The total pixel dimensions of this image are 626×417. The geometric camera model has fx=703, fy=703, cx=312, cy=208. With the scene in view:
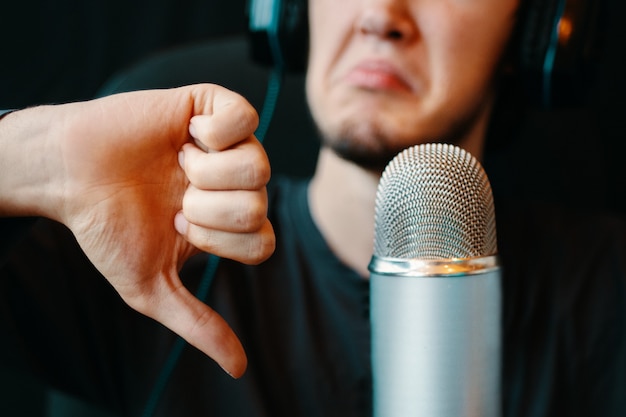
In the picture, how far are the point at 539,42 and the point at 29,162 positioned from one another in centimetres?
68

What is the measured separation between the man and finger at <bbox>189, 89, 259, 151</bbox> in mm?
351

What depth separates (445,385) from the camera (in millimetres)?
428

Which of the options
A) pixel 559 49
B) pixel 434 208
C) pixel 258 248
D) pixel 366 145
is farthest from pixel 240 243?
pixel 559 49

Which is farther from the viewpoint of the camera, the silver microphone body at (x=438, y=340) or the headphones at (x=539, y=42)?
the headphones at (x=539, y=42)

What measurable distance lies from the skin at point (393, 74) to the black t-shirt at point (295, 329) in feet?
0.32

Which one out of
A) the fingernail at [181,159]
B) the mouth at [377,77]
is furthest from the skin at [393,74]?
the fingernail at [181,159]

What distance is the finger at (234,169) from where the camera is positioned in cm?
56

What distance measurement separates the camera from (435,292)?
0.43m

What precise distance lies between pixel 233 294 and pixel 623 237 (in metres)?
0.61

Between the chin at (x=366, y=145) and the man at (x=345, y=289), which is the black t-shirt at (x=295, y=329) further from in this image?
the chin at (x=366, y=145)

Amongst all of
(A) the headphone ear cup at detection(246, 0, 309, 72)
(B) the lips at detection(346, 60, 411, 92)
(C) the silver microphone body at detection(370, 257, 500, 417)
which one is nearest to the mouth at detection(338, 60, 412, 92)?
(B) the lips at detection(346, 60, 411, 92)

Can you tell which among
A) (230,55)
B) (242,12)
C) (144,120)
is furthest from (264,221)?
(242,12)

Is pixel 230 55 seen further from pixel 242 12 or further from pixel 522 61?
pixel 522 61

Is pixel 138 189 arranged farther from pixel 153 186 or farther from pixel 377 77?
pixel 377 77
